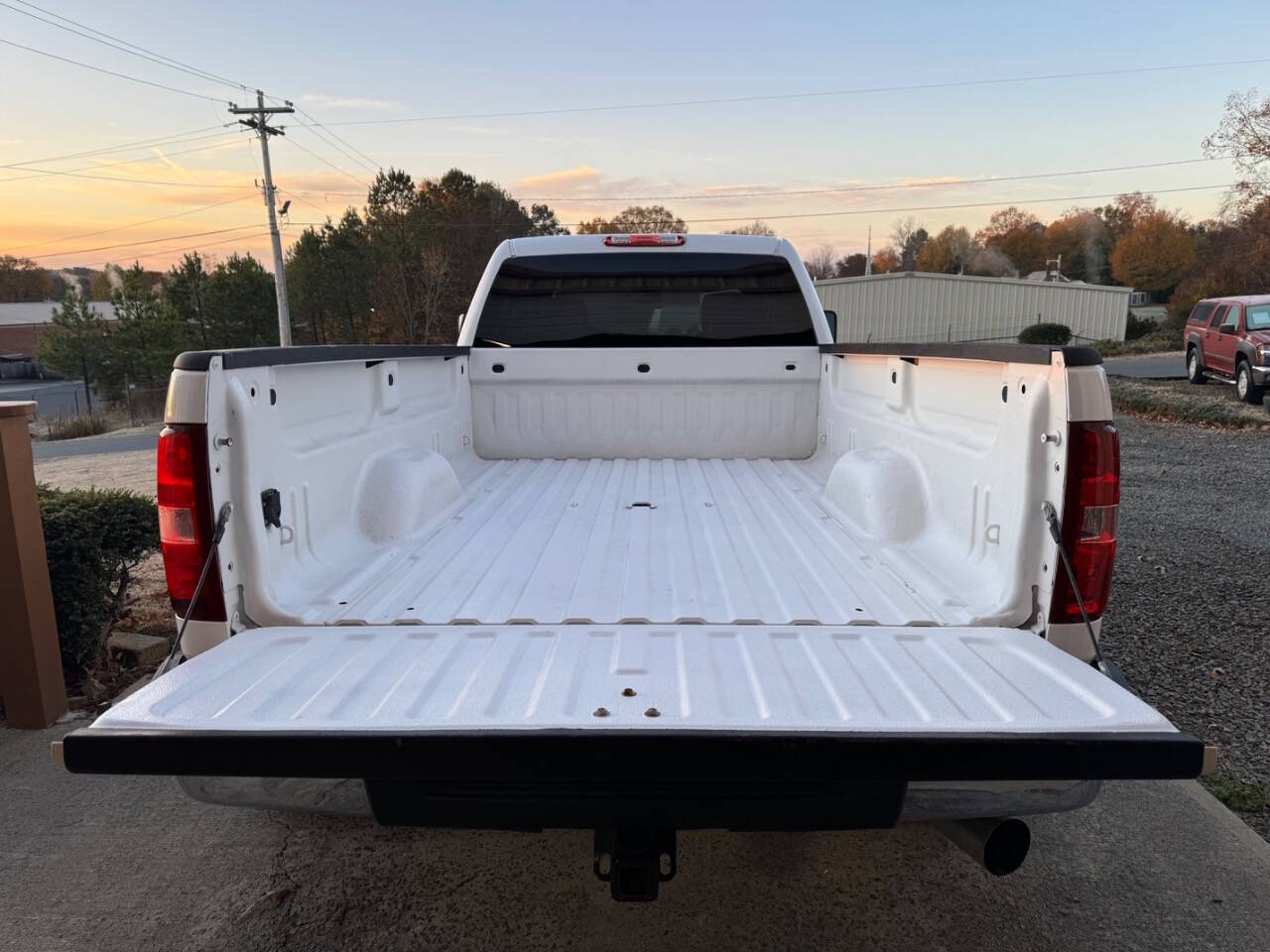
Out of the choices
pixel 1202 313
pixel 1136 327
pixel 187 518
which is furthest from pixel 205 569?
pixel 1136 327

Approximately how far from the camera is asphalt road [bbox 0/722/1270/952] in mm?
2645

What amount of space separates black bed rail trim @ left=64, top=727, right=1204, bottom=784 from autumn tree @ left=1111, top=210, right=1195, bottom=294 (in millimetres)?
88008

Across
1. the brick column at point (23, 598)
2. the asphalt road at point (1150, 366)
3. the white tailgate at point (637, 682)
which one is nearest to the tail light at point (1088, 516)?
the white tailgate at point (637, 682)

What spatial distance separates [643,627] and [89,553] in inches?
137

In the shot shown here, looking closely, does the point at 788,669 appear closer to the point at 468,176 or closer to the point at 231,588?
the point at 231,588

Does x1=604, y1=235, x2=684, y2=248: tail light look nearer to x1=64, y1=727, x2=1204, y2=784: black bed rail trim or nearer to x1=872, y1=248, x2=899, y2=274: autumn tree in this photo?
x1=64, y1=727, x2=1204, y2=784: black bed rail trim

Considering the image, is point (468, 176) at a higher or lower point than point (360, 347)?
higher

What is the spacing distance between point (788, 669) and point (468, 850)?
1.72 m

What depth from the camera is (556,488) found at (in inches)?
167

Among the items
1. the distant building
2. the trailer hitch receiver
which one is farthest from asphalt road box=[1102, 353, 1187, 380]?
the distant building

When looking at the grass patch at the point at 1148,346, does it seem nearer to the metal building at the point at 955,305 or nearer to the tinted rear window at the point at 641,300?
the metal building at the point at 955,305

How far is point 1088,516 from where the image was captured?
216 centimetres

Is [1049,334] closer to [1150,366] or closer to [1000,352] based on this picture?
[1150,366]

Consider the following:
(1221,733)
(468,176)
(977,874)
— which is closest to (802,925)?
(977,874)
